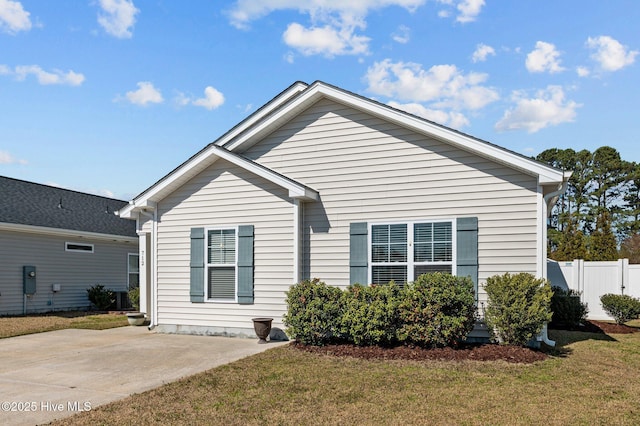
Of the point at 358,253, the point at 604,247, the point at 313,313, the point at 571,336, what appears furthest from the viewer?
the point at 604,247

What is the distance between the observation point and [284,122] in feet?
35.8

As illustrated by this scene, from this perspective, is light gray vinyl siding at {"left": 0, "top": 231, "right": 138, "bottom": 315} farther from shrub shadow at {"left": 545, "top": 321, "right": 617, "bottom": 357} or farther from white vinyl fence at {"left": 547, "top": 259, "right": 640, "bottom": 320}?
white vinyl fence at {"left": 547, "top": 259, "right": 640, "bottom": 320}

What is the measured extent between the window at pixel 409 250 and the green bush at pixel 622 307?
23.3 ft

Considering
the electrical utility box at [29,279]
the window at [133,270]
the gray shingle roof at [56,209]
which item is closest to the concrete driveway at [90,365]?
the electrical utility box at [29,279]

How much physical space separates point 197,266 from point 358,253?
3.88 meters

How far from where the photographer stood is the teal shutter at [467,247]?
888 centimetres

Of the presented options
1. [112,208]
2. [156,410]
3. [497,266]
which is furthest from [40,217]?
[497,266]

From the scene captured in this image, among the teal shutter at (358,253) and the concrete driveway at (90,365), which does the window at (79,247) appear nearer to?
the concrete driveway at (90,365)

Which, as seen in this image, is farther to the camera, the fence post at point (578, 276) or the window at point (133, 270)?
the window at point (133, 270)

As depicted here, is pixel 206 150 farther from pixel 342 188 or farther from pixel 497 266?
pixel 497 266

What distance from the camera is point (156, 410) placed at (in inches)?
211

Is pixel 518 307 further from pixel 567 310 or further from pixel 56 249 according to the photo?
pixel 56 249

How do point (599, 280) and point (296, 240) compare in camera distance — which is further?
point (599, 280)

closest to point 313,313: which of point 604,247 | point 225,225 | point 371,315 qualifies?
point 371,315
